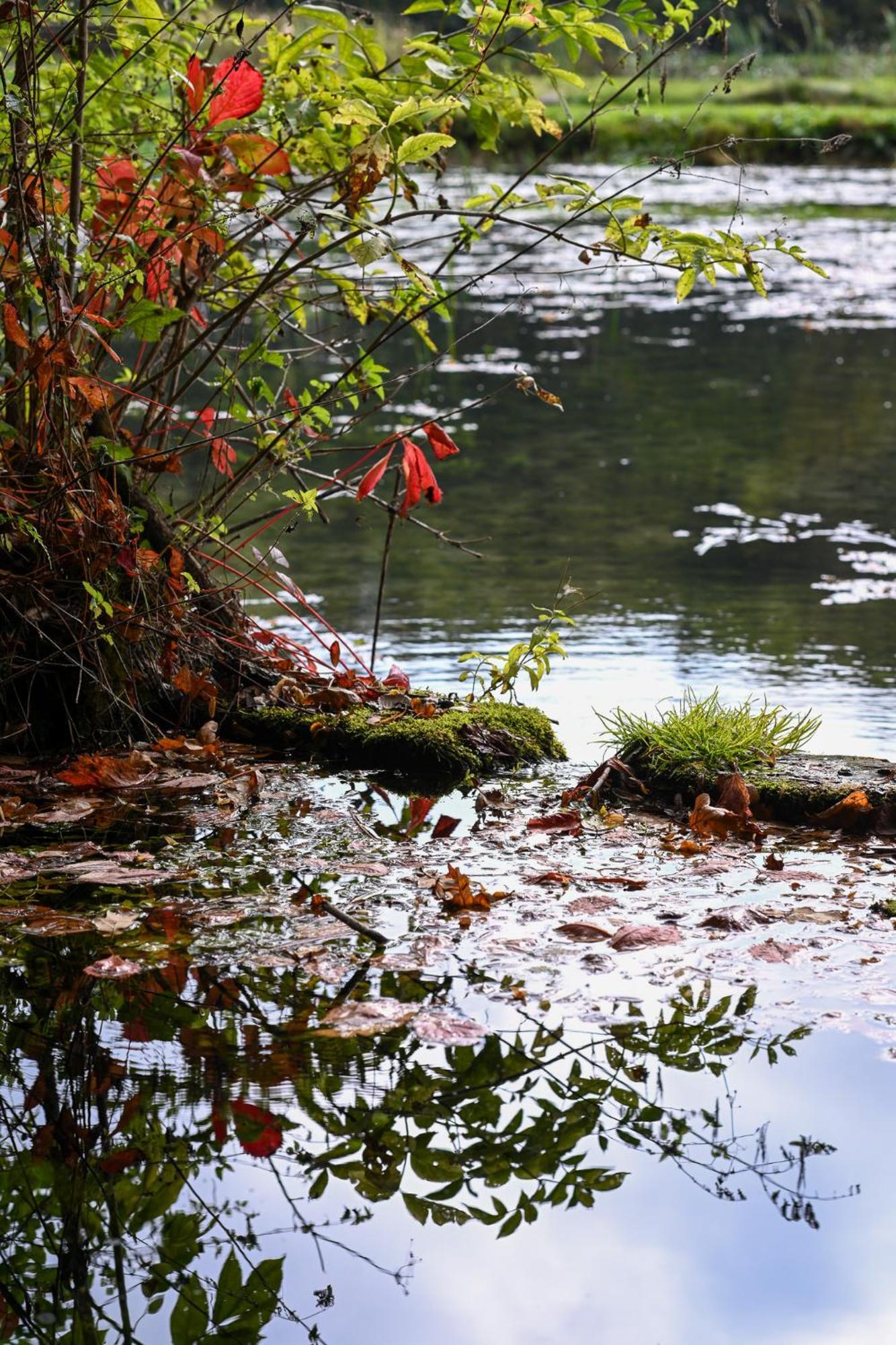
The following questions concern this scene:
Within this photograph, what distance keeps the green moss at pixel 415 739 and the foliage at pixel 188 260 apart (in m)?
0.19

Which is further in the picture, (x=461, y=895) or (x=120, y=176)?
(x=120, y=176)

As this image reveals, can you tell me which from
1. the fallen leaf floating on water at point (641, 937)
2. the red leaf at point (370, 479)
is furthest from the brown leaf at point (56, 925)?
the red leaf at point (370, 479)

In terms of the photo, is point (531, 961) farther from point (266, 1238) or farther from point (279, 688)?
point (279, 688)

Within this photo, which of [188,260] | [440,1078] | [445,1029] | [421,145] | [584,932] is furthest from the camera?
[188,260]

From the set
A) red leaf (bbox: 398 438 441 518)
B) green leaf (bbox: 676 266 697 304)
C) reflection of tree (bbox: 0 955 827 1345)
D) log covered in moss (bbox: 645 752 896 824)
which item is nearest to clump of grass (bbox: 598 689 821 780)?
log covered in moss (bbox: 645 752 896 824)

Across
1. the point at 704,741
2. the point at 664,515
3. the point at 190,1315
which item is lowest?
the point at 190,1315

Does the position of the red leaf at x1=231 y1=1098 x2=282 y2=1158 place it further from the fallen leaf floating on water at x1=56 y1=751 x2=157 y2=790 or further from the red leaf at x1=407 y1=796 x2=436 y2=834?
the fallen leaf floating on water at x1=56 y1=751 x2=157 y2=790

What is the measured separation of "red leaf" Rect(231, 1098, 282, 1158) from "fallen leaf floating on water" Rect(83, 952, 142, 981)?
0.48 meters

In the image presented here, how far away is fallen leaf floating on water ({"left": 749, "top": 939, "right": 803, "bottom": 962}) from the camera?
9.20 feet

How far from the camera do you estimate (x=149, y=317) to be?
3.29 meters

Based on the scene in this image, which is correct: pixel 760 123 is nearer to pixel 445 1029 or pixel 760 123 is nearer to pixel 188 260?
pixel 188 260

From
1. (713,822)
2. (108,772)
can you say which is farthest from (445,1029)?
(108,772)

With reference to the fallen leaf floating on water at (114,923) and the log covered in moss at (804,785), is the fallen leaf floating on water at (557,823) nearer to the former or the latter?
the log covered in moss at (804,785)

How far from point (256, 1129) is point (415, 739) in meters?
1.78
